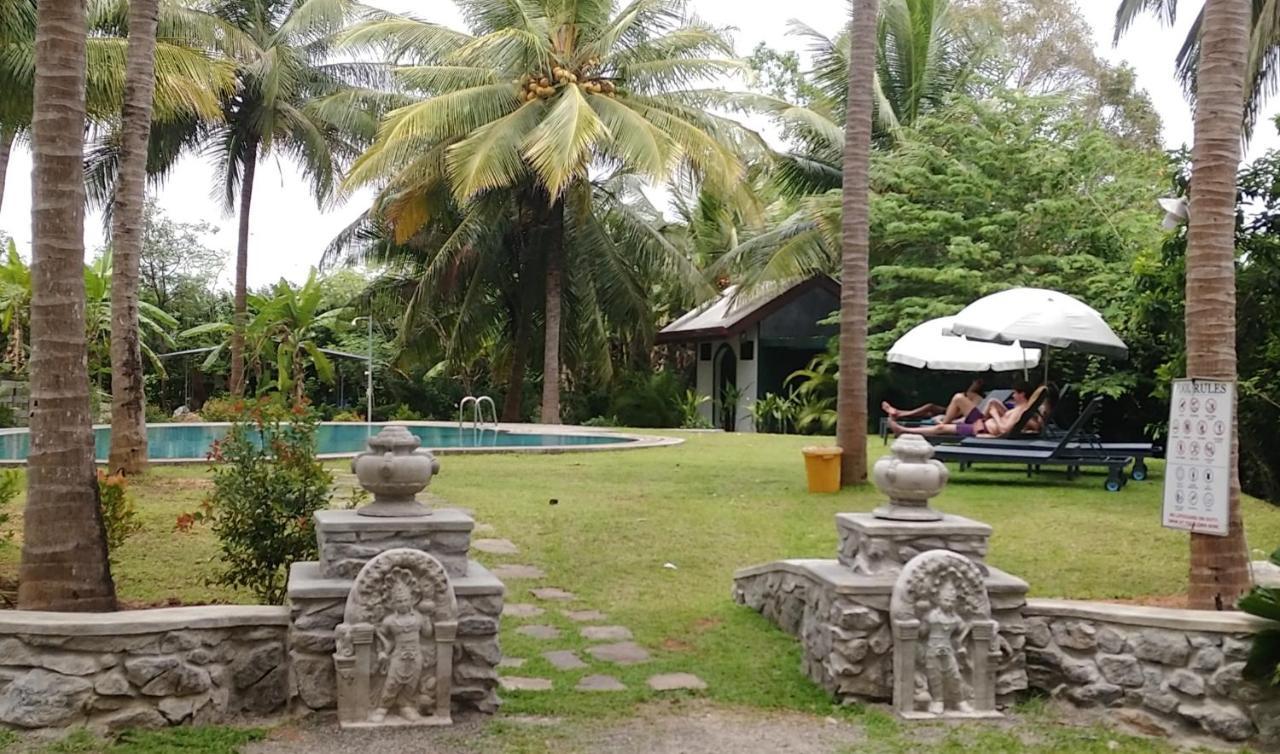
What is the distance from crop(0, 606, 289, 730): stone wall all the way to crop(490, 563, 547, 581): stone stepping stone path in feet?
8.30

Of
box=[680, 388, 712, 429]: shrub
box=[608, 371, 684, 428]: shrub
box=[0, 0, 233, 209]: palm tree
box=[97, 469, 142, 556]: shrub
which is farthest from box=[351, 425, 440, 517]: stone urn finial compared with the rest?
box=[608, 371, 684, 428]: shrub

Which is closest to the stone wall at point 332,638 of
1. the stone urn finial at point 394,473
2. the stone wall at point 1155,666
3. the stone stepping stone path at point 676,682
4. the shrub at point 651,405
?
the stone urn finial at point 394,473

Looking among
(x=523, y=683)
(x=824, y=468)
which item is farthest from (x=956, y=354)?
(x=523, y=683)

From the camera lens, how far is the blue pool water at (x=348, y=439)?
1608 cm

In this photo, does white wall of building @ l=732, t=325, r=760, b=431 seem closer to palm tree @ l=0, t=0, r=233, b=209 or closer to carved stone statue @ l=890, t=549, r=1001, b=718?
palm tree @ l=0, t=0, r=233, b=209

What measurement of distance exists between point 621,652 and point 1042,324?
746 centimetres

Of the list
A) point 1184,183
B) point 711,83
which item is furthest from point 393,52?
point 1184,183

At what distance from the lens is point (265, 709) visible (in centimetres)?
459

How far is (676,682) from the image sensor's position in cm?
527

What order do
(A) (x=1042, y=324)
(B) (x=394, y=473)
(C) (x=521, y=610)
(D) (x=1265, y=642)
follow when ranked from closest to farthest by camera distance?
1. (D) (x=1265, y=642)
2. (B) (x=394, y=473)
3. (C) (x=521, y=610)
4. (A) (x=1042, y=324)

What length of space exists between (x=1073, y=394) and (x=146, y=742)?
13189mm

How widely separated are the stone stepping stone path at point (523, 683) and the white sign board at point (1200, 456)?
10.3 ft

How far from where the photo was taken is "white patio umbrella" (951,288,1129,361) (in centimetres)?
1141

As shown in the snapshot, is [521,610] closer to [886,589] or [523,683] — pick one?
[523,683]
